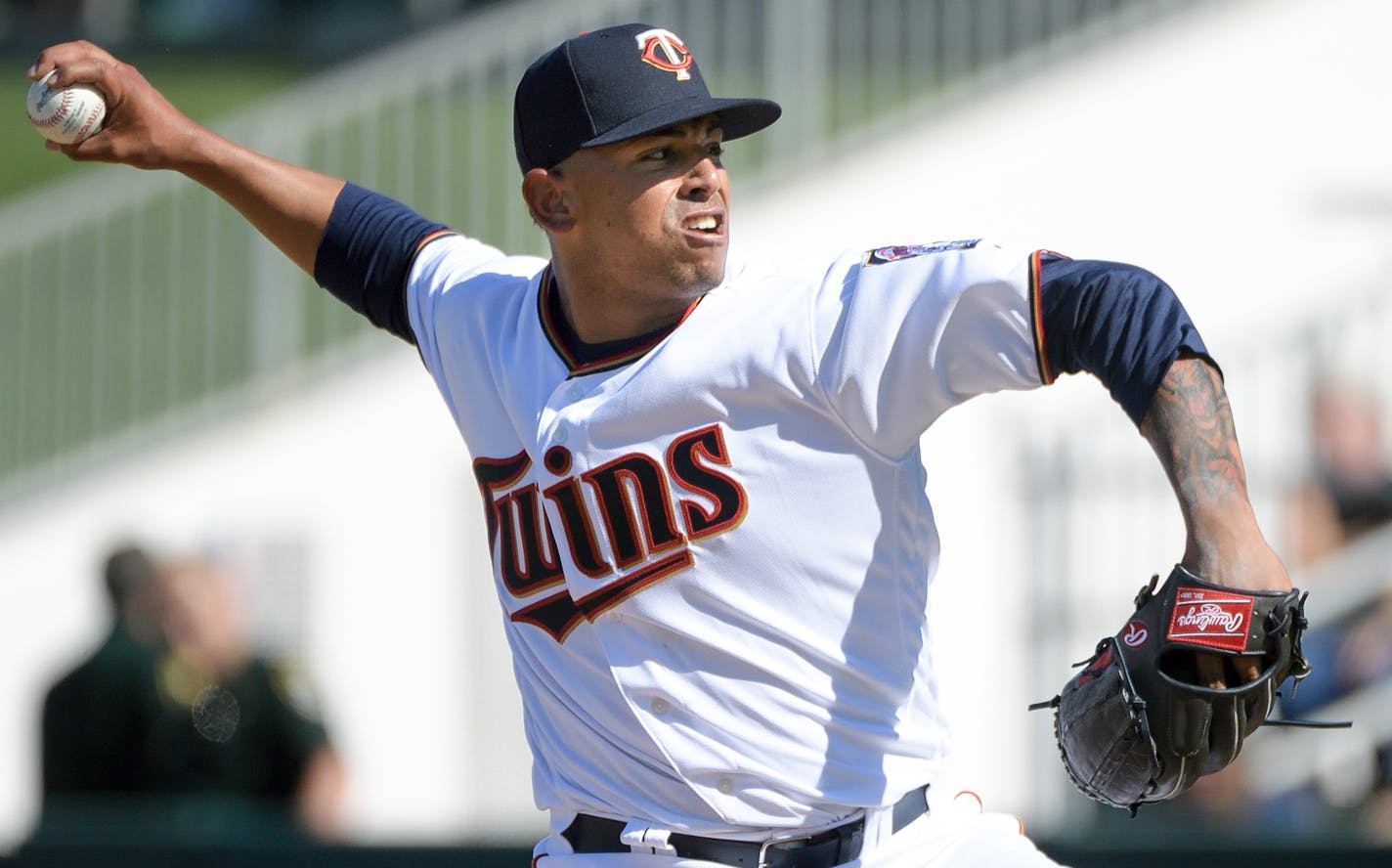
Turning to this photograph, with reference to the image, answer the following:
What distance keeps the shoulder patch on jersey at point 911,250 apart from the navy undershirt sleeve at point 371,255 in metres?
1.26

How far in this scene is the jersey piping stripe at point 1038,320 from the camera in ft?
10.5

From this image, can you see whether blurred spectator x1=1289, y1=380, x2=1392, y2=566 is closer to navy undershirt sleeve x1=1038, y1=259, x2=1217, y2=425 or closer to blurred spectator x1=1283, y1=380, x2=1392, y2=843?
blurred spectator x1=1283, y1=380, x2=1392, y2=843

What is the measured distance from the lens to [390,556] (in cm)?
1007

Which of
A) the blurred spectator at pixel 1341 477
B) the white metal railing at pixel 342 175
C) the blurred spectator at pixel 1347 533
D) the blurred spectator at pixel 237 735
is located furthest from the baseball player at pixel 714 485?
the white metal railing at pixel 342 175

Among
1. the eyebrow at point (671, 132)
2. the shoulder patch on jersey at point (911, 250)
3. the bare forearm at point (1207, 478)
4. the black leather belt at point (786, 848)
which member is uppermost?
the eyebrow at point (671, 132)

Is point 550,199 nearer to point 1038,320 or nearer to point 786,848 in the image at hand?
point 1038,320

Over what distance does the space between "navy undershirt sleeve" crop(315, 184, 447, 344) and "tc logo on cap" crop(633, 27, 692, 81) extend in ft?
2.59

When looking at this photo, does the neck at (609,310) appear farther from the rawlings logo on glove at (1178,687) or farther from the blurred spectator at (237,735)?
the blurred spectator at (237,735)

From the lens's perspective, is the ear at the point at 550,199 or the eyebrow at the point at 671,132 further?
the ear at the point at 550,199

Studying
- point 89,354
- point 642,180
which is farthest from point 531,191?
point 89,354

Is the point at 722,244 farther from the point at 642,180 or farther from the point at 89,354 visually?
the point at 89,354

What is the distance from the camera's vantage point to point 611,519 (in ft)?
12.2

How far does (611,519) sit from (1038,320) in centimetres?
95

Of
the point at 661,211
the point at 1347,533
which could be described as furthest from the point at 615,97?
the point at 1347,533
